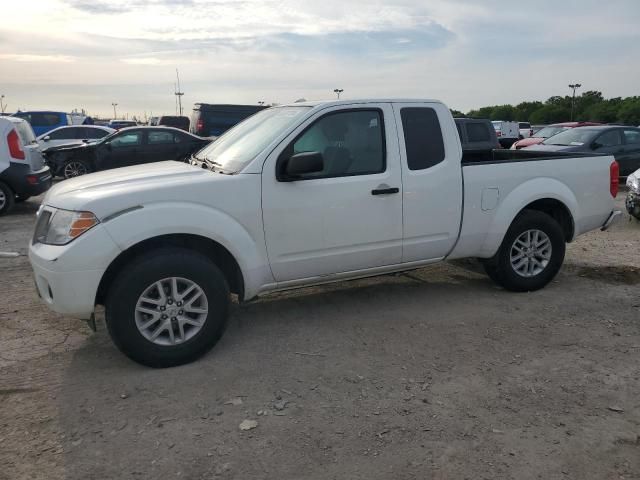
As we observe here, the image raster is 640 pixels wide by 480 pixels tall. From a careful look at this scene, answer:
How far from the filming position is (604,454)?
2820 mm

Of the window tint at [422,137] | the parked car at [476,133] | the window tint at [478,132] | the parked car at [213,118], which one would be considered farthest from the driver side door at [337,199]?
the parked car at [213,118]

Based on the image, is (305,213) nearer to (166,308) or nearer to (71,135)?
(166,308)

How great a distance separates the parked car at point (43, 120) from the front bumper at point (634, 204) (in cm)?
2099

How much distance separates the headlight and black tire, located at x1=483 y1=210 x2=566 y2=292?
3.54m

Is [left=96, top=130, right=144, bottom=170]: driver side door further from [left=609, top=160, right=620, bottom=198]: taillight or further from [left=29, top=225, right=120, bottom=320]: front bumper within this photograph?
[left=609, top=160, right=620, bottom=198]: taillight

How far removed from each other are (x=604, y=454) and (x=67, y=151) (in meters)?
14.6

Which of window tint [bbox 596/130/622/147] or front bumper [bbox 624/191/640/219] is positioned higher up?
window tint [bbox 596/130/622/147]

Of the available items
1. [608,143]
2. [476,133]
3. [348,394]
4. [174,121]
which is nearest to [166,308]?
[348,394]

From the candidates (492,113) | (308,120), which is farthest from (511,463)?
(492,113)

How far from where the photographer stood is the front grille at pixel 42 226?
3771mm

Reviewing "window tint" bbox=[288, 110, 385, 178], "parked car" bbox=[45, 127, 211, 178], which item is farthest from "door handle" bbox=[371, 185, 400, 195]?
"parked car" bbox=[45, 127, 211, 178]

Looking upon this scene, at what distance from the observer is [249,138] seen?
4.48 m

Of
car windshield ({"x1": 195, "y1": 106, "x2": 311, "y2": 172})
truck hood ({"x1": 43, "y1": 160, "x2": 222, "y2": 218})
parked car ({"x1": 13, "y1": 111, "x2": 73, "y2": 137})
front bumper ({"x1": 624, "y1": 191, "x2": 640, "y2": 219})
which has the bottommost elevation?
front bumper ({"x1": 624, "y1": 191, "x2": 640, "y2": 219})

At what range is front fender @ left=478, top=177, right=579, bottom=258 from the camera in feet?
16.2
